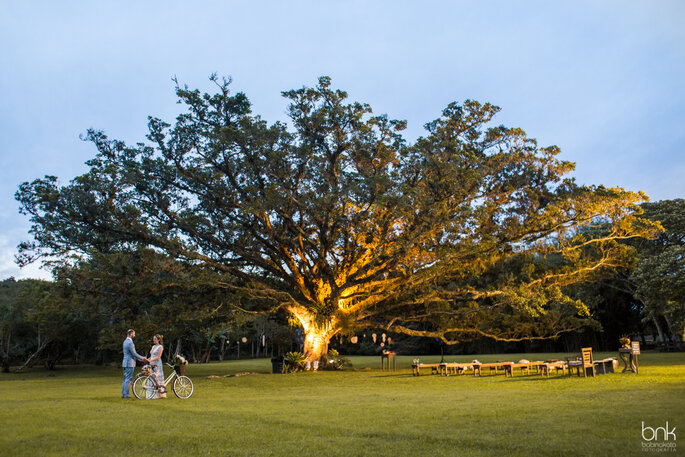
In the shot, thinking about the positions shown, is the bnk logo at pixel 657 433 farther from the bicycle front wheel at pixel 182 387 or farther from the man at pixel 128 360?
the man at pixel 128 360

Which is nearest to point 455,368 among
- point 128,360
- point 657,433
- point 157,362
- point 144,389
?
point 157,362

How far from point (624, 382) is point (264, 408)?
912 centimetres

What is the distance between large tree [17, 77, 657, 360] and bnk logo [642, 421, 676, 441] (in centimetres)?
1197

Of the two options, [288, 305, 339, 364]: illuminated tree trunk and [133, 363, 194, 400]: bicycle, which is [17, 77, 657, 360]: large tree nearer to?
[288, 305, 339, 364]: illuminated tree trunk

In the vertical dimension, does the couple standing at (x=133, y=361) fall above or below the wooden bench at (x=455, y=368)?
above

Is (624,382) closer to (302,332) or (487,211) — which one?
(487,211)

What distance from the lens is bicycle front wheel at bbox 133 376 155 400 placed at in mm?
11344

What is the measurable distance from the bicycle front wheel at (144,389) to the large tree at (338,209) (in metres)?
8.13

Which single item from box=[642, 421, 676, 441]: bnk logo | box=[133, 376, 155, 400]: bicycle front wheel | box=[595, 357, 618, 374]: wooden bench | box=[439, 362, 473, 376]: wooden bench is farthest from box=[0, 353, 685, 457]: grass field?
box=[439, 362, 473, 376]: wooden bench

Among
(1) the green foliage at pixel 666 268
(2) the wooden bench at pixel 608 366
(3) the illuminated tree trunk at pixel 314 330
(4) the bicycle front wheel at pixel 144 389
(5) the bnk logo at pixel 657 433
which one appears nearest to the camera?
(5) the bnk logo at pixel 657 433

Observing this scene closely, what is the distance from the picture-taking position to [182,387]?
11.8 m

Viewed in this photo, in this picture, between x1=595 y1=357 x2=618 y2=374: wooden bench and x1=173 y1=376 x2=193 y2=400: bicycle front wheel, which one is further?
x1=595 y1=357 x2=618 y2=374: wooden bench

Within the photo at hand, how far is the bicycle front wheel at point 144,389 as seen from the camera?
11344 mm

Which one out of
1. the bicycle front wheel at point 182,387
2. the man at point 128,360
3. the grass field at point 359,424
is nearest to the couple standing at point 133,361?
the man at point 128,360
